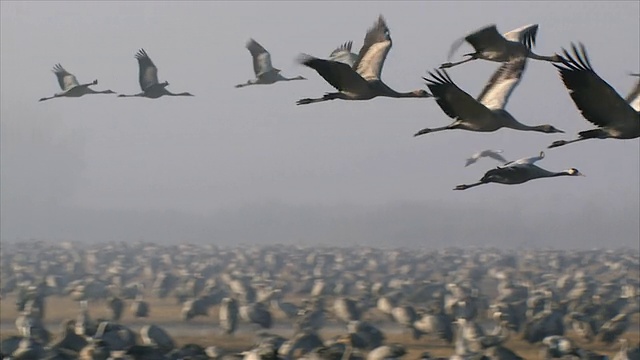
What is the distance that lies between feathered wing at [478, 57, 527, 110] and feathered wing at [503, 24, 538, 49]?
1.42ft

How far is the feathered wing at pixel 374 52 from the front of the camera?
2339 centimetres

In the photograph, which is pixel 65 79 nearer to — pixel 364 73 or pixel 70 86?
pixel 70 86

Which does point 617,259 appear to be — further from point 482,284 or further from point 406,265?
point 482,284

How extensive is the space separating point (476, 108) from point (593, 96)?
2603 millimetres

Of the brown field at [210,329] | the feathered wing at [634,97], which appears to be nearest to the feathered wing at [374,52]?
the feathered wing at [634,97]

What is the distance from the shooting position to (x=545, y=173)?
21156 millimetres

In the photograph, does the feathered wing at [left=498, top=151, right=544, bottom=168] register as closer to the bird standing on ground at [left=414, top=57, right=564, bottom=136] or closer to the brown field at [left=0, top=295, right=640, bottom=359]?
the bird standing on ground at [left=414, top=57, right=564, bottom=136]

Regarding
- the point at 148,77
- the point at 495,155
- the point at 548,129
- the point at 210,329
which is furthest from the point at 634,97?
the point at 210,329

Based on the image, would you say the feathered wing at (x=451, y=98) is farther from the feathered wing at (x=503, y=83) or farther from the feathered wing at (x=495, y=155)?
the feathered wing at (x=495, y=155)

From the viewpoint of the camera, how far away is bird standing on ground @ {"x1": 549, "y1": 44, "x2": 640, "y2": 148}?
16.9 metres

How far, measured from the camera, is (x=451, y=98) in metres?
19.2

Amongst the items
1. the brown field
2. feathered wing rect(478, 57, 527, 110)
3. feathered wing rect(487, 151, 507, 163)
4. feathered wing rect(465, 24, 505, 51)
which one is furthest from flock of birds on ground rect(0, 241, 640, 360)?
feathered wing rect(465, 24, 505, 51)

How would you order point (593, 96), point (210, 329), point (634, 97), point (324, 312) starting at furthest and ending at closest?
point (210, 329)
point (324, 312)
point (634, 97)
point (593, 96)

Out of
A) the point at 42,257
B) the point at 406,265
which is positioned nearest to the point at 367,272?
the point at 406,265
